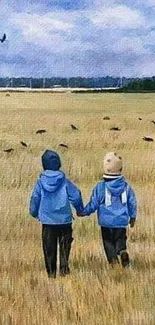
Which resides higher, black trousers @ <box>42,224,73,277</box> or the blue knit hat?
the blue knit hat

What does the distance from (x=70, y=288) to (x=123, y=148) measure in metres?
12.0

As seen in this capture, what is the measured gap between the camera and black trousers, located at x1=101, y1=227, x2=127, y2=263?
27.3 ft

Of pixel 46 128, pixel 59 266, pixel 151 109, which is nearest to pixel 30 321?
pixel 59 266

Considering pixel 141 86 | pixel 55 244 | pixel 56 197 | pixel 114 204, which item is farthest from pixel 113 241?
pixel 141 86

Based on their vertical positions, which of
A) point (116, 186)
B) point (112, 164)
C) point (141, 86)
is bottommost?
point (141, 86)

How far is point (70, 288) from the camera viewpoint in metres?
7.71

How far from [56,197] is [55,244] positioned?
42cm

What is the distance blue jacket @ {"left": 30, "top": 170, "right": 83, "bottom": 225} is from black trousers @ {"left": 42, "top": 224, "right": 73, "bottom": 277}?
0.08 meters

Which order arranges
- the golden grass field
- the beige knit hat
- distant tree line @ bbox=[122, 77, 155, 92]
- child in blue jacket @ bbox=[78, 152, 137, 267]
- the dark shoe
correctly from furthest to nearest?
distant tree line @ bbox=[122, 77, 155, 92], the dark shoe, child in blue jacket @ bbox=[78, 152, 137, 267], the beige knit hat, the golden grass field

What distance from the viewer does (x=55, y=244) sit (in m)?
8.33

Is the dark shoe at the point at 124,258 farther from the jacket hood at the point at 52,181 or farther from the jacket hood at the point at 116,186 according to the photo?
the jacket hood at the point at 52,181

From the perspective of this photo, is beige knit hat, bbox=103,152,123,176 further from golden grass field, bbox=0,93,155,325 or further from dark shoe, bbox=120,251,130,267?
golden grass field, bbox=0,93,155,325

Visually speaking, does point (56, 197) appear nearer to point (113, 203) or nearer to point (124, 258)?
point (113, 203)

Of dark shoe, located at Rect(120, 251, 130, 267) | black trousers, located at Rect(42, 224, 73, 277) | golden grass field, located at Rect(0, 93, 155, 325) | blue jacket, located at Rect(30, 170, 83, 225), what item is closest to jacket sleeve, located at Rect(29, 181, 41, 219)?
blue jacket, located at Rect(30, 170, 83, 225)
